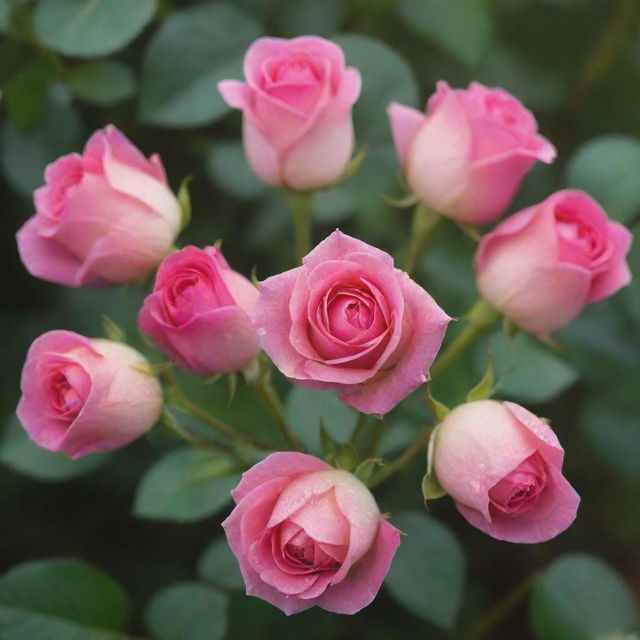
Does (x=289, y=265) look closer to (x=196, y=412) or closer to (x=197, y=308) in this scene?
(x=196, y=412)

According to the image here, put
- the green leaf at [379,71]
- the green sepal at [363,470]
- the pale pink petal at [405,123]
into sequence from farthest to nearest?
1. the green leaf at [379,71]
2. the pale pink petal at [405,123]
3. the green sepal at [363,470]

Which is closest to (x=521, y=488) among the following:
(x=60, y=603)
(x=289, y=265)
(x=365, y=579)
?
(x=365, y=579)

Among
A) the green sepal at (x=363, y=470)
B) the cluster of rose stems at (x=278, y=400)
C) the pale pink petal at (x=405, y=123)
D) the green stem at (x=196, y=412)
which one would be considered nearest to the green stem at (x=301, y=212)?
the cluster of rose stems at (x=278, y=400)

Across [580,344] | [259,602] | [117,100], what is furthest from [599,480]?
[117,100]

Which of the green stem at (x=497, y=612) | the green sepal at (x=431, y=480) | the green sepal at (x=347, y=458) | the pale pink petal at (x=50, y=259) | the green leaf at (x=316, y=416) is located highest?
the green sepal at (x=431, y=480)

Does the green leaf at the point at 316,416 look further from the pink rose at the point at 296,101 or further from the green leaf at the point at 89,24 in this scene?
the green leaf at the point at 89,24

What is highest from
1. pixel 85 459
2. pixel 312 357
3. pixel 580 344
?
pixel 312 357

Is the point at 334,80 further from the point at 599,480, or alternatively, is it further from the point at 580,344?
the point at 599,480
